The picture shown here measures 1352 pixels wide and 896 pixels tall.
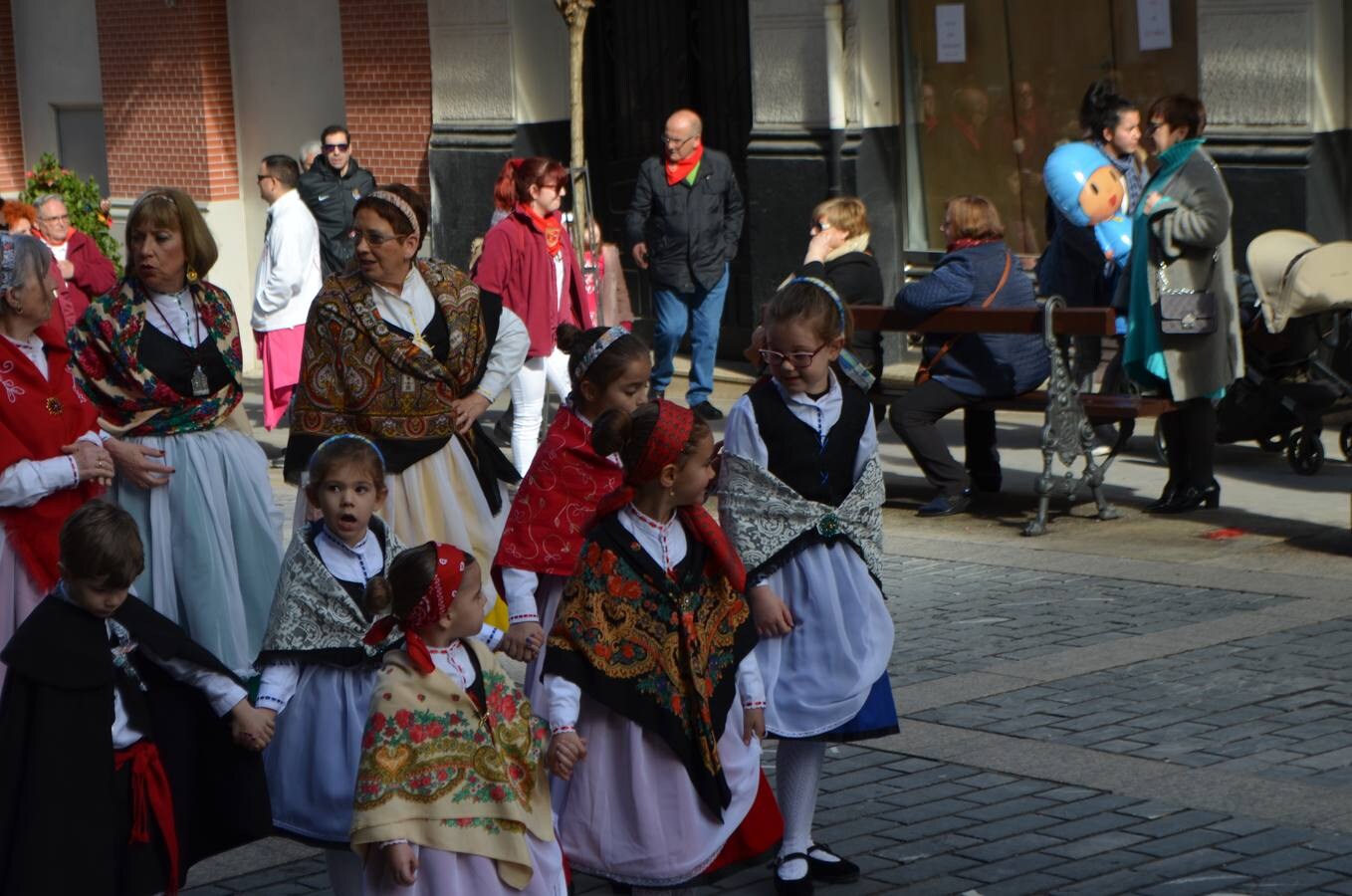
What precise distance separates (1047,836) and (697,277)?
352 inches

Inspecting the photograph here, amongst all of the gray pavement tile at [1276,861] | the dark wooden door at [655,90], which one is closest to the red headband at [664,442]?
the gray pavement tile at [1276,861]

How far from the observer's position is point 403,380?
6.95m

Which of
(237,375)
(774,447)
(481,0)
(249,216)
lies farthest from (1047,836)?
(249,216)

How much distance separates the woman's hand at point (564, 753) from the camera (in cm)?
493

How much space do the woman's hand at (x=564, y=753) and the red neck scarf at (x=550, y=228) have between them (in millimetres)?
7461

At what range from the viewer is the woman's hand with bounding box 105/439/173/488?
7.01 metres

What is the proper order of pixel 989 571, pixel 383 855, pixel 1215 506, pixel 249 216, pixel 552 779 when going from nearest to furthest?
pixel 383 855, pixel 552 779, pixel 989 571, pixel 1215 506, pixel 249 216

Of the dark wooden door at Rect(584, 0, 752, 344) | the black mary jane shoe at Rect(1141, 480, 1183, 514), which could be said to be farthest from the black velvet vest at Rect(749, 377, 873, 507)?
the dark wooden door at Rect(584, 0, 752, 344)

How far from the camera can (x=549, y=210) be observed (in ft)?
40.0

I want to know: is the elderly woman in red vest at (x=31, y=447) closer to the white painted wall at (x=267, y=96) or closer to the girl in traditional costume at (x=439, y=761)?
the girl in traditional costume at (x=439, y=761)

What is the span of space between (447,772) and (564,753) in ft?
1.13

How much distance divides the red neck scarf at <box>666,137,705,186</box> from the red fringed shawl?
8230 millimetres

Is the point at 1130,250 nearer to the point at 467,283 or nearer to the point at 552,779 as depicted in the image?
the point at 467,283

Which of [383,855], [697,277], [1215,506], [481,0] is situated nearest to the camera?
[383,855]
